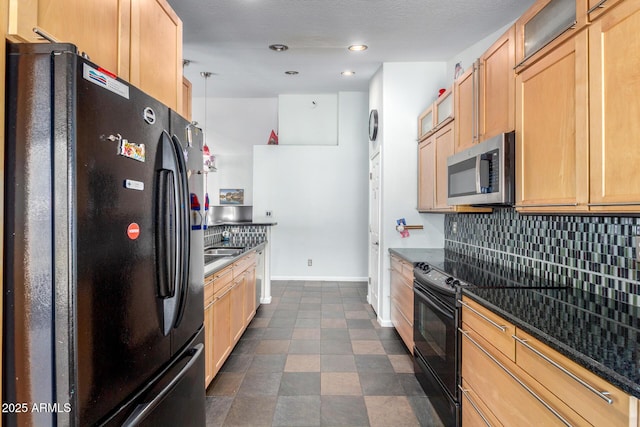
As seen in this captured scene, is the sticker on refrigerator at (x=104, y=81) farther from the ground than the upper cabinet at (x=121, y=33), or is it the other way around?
the upper cabinet at (x=121, y=33)

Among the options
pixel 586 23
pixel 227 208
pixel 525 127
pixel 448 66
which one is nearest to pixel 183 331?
pixel 525 127

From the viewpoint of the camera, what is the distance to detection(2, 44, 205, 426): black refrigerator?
90 centimetres

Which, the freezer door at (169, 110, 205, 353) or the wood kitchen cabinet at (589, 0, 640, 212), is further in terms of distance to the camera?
the freezer door at (169, 110, 205, 353)

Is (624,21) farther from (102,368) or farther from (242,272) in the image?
(242,272)

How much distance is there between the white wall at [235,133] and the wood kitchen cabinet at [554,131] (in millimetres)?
5148

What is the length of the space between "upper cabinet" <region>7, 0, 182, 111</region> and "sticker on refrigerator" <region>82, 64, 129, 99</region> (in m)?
0.16

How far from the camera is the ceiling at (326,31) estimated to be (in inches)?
114

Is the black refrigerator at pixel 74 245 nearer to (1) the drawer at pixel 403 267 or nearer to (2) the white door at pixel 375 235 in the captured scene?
(1) the drawer at pixel 403 267

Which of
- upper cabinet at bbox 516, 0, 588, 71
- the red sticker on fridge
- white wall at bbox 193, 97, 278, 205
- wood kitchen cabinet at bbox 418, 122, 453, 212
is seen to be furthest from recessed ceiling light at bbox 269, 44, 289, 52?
the red sticker on fridge

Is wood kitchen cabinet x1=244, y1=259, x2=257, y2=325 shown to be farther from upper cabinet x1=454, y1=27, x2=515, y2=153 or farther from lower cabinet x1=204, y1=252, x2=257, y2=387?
upper cabinet x1=454, y1=27, x2=515, y2=153

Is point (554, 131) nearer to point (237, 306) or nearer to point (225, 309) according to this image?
point (225, 309)

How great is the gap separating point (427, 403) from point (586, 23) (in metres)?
2.29

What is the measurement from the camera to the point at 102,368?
1.01 m

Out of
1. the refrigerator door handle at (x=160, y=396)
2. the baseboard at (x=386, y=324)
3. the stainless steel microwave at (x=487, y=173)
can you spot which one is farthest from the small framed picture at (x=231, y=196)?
the refrigerator door handle at (x=160, y=396)
